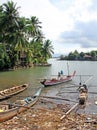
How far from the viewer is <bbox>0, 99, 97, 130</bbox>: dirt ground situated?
52.9 ft

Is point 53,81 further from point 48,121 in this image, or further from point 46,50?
point 46,50

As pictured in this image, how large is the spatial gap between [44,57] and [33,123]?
227 ft

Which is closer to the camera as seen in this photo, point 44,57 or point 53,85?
point 53,85

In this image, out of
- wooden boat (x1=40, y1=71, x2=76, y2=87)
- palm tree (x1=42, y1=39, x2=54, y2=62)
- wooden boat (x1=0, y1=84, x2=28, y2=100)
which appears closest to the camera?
wooden boat (x1=0, y1=84, x2=28, y2=100)

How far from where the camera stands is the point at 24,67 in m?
71.6

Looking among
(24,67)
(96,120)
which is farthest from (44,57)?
(96,120)

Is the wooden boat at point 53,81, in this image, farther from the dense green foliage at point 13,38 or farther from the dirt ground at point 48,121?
the dense green foliage at point 13,38

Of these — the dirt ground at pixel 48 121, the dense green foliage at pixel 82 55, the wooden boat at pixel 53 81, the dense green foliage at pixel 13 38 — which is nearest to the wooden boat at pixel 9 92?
the wooden boat at pixel 53 81

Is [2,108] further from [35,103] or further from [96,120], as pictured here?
[96,120]

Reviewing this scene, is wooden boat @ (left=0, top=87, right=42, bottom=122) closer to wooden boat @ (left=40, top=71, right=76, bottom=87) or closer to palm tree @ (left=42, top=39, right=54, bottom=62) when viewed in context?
wooden boat @ (left=40, top=71, right=76, bottom=87)

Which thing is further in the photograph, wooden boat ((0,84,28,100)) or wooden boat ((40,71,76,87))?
wooden boat ((40,71,76,87))

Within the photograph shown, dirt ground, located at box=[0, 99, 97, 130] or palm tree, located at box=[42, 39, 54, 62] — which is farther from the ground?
palm tree, located at box=[42, 39, 54, 62]

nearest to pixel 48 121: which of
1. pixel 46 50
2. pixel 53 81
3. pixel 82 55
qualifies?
pixel 53 81

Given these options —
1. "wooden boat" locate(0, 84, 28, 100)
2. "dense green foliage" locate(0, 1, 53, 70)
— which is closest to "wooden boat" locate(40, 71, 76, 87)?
"wooden boat" locate(0, 84, 28, 100)
